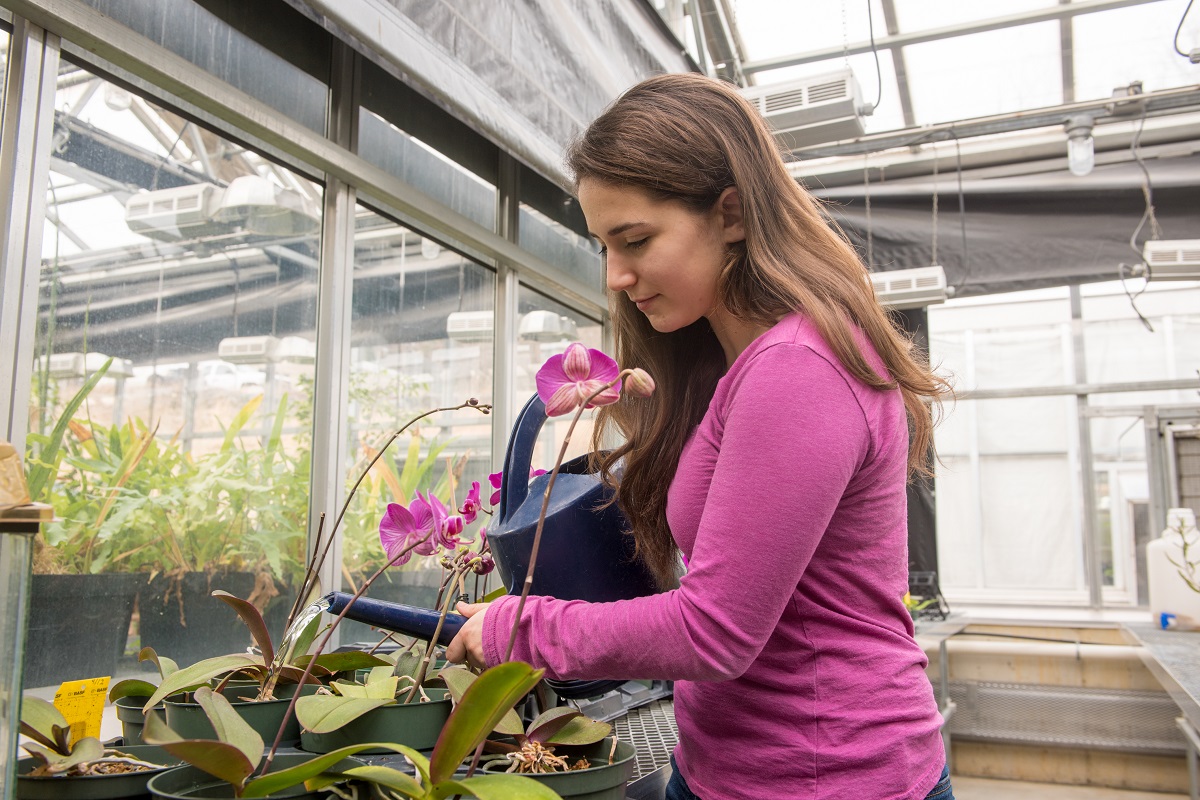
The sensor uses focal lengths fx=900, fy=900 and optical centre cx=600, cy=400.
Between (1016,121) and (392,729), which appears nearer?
(392,729)

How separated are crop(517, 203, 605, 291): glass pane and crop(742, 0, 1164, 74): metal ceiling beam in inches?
51.0

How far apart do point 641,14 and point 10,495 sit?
278 centimetres

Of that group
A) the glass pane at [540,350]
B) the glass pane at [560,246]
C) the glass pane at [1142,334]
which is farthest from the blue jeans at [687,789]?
the glass pane at [1142,334]

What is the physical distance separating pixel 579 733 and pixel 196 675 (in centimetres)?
34

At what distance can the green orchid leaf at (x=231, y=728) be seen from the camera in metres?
0.63

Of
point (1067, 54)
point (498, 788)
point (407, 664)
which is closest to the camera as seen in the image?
point (498, 788)

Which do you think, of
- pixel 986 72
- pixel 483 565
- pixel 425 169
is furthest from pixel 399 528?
pixel 986 72

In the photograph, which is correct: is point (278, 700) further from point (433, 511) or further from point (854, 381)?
point (854, 381)

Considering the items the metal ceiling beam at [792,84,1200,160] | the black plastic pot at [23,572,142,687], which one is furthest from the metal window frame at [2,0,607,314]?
the metal ceiling beam at [792,84,1200,160]

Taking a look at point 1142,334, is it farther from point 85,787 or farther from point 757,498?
point 85,787

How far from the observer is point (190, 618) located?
5.61ft

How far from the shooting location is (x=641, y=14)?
2.96 metres

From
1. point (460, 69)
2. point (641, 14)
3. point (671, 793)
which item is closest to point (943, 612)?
point (641, 14)

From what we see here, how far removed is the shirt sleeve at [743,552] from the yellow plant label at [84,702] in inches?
18.9
